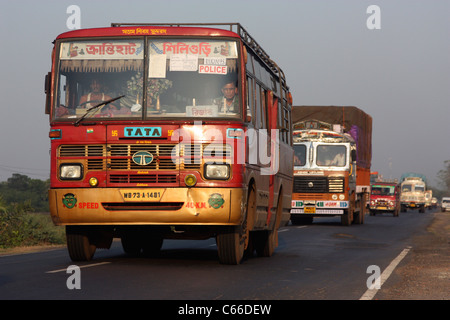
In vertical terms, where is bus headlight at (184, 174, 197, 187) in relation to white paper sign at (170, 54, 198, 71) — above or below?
below

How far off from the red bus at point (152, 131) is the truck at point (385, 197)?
49052 millimetres

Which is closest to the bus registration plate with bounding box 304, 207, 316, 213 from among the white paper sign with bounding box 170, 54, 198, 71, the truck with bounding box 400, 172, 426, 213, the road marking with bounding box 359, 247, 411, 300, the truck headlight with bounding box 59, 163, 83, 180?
the road marking with bounding box 359, 247, 411, 300

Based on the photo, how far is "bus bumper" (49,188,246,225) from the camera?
12172 mm

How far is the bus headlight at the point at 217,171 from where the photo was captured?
12.2 metres

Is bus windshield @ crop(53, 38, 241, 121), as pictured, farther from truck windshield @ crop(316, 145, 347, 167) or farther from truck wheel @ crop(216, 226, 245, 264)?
truck windshield @ crop(316, 145, 347, 167)

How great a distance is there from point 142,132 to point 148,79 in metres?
0.91

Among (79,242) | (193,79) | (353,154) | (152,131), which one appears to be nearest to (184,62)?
(193,79)

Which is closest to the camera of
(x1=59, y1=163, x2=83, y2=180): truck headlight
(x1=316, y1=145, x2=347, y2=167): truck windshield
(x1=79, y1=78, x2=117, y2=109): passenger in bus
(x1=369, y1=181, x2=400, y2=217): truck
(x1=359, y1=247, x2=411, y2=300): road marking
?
(x1=359, y1=247, x2=411, y2=300): road marking

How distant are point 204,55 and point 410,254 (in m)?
8.19

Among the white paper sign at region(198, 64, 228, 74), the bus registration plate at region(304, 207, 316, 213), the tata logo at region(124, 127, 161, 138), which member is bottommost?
the bus registration plate at region(304, 207, 316, 213)

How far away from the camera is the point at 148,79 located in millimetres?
12586

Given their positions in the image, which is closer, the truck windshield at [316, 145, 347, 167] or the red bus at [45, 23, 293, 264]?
the red bus at [45, 23, 293, 264]

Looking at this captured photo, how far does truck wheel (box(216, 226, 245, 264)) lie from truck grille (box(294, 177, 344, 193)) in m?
20.9

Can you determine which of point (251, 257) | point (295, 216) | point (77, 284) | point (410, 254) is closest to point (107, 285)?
point (77, 284)
